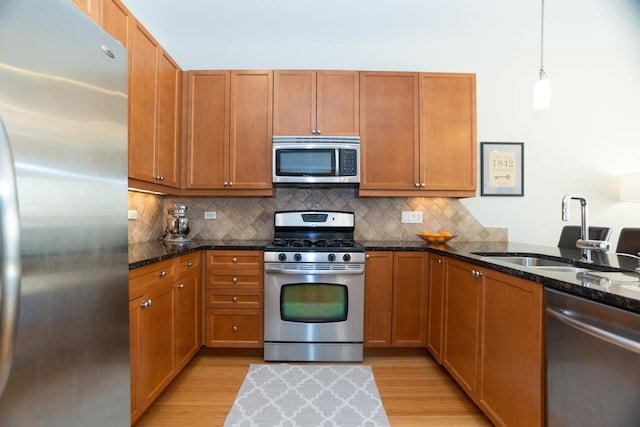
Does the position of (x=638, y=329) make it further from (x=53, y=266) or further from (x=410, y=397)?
(x=53, y=266)

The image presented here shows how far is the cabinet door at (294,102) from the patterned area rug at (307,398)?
6.30 ft

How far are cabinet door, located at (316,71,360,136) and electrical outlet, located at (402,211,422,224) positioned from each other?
94cm

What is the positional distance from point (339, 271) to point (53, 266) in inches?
73.2

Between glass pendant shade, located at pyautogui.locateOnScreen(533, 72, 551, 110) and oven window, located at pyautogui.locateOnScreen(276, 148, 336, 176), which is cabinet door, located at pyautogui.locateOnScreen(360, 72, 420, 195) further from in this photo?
glass pendant shade, located at pyautogui.locateOnScreen(533, 72, 551, 110)

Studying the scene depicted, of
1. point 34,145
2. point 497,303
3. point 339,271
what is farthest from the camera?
point 339,271

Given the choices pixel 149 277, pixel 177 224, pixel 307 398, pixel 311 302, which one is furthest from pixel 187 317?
pixel 307 398

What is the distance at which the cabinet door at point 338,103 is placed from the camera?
269 cm

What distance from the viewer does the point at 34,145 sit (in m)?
0.72

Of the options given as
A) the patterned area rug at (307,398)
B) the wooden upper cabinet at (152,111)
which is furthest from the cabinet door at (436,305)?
the wooden upper cabinet at (152,111)

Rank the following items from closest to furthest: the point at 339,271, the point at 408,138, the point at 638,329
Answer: the point at 638,329 → the point at 339,271 → the point at 408,138

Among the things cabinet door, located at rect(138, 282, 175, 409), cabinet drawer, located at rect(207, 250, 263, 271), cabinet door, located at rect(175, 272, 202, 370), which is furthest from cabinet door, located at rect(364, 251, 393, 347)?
cabinet door, located at rect(138, 282, 175, 409)

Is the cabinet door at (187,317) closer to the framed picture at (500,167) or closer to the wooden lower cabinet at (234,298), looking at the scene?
the wooden lower cabinet at (234,298)

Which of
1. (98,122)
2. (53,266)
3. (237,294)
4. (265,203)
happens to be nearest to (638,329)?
(53,266)

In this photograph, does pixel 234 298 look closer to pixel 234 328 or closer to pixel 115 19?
pixel 234 328
